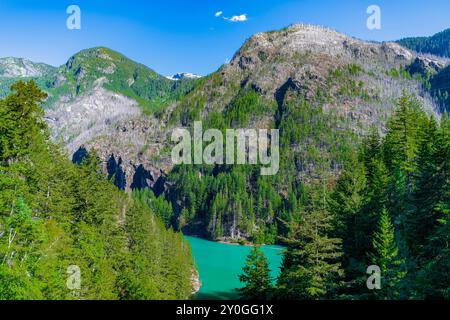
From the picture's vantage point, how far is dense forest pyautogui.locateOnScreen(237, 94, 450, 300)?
32344 millimetres

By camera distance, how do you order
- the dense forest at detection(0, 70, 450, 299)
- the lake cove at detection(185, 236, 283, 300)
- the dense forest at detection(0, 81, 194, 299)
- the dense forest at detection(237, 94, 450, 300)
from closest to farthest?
the dense forest at detection(0, 81, 194, 299)
the dense forest at detection(0, 70, 450, 299)
the dense forest at detection(237, 94, 450, 300)
the lake cove at detection(185, 236, 283, 300)

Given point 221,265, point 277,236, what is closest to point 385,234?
point 277,236

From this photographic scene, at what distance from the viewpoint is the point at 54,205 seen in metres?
39.8

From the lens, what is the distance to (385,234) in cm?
3528

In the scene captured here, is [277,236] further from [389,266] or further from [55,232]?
[55,232]

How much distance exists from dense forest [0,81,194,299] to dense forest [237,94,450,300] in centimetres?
1654

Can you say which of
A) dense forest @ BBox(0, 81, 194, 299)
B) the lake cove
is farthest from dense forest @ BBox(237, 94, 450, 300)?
dense forest @ BBox(0, 81, 194, 299)

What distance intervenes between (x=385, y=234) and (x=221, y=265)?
7758 cm

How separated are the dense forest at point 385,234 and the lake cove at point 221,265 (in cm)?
1268

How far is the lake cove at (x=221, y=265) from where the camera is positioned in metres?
76.8

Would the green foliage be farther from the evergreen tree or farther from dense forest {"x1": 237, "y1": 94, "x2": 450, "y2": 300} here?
the evergreen tree

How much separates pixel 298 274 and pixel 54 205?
2738cm
